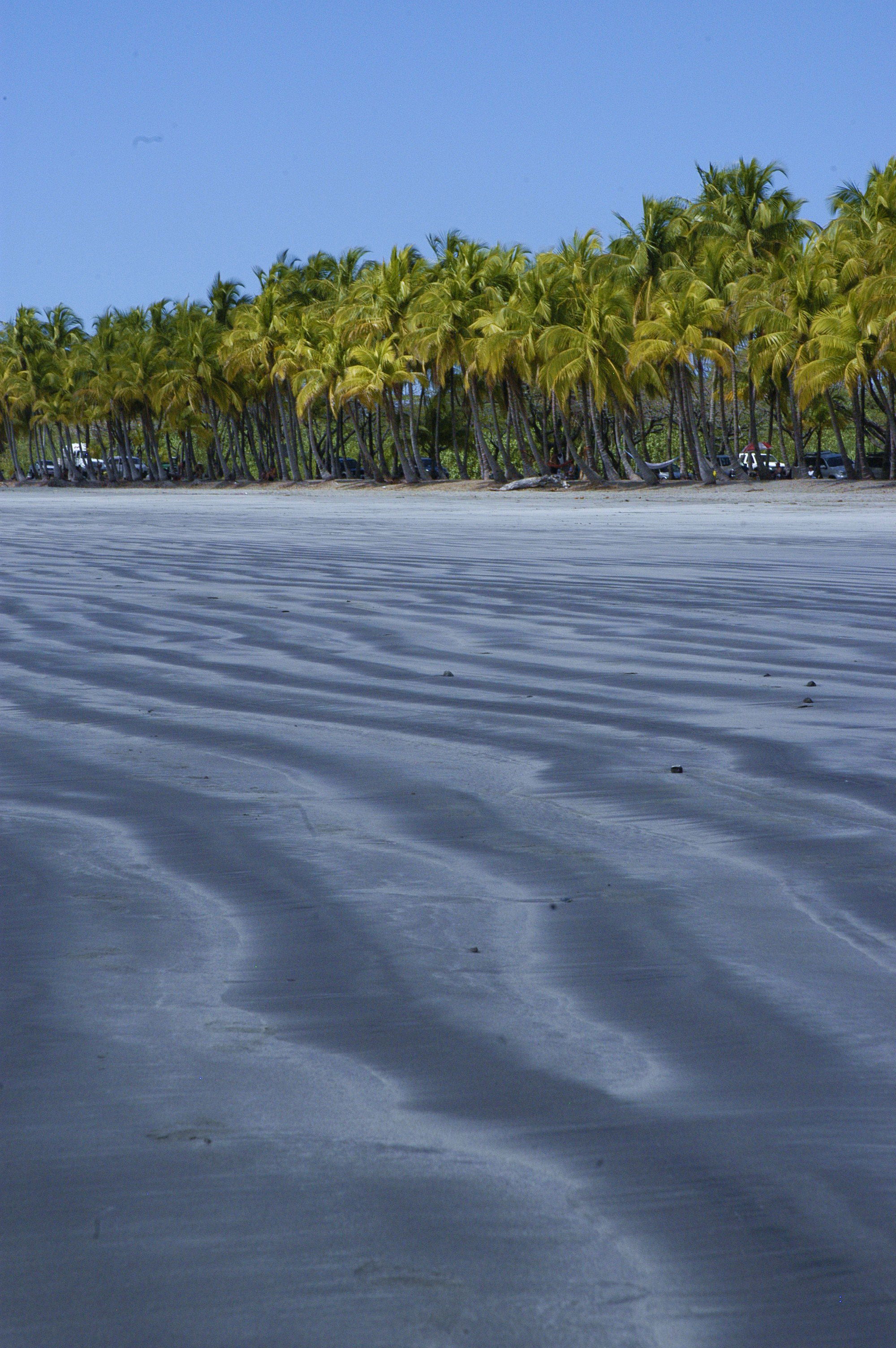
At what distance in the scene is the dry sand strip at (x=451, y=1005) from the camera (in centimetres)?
137

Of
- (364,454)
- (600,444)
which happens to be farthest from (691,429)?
(364,454)

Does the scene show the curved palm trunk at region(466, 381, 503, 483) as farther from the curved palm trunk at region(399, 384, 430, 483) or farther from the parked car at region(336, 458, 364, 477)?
the parked car at region(336, 458, 364, 477)

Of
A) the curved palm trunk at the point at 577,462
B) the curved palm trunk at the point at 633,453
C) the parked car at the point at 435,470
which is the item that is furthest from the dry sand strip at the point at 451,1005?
the parked car at the point at 435,470

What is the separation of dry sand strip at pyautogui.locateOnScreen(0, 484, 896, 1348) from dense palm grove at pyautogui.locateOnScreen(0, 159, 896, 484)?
90.4 feet

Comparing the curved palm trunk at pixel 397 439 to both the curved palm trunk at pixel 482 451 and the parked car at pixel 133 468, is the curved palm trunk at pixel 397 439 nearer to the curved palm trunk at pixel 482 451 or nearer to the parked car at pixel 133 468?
the curved palm trunk at pixel 482 451

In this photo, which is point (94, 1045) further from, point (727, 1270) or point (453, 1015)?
point (727, 1270)

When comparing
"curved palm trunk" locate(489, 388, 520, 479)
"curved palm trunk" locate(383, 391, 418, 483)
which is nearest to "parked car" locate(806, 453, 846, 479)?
"curved palm trunk" locate(489, 388, 520, 479)

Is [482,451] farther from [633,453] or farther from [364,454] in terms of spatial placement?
[364,454]

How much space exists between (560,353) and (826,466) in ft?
38.1

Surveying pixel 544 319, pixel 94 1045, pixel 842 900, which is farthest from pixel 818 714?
pixel 544 319

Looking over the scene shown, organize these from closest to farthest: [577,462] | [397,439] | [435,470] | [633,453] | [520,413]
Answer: [633,453]
[577,462]
[520,413]
[397,439]
[435,470]

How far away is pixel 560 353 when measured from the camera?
37.0 meters

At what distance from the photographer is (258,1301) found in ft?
4.40

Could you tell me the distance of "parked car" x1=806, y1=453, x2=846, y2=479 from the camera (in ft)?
139
